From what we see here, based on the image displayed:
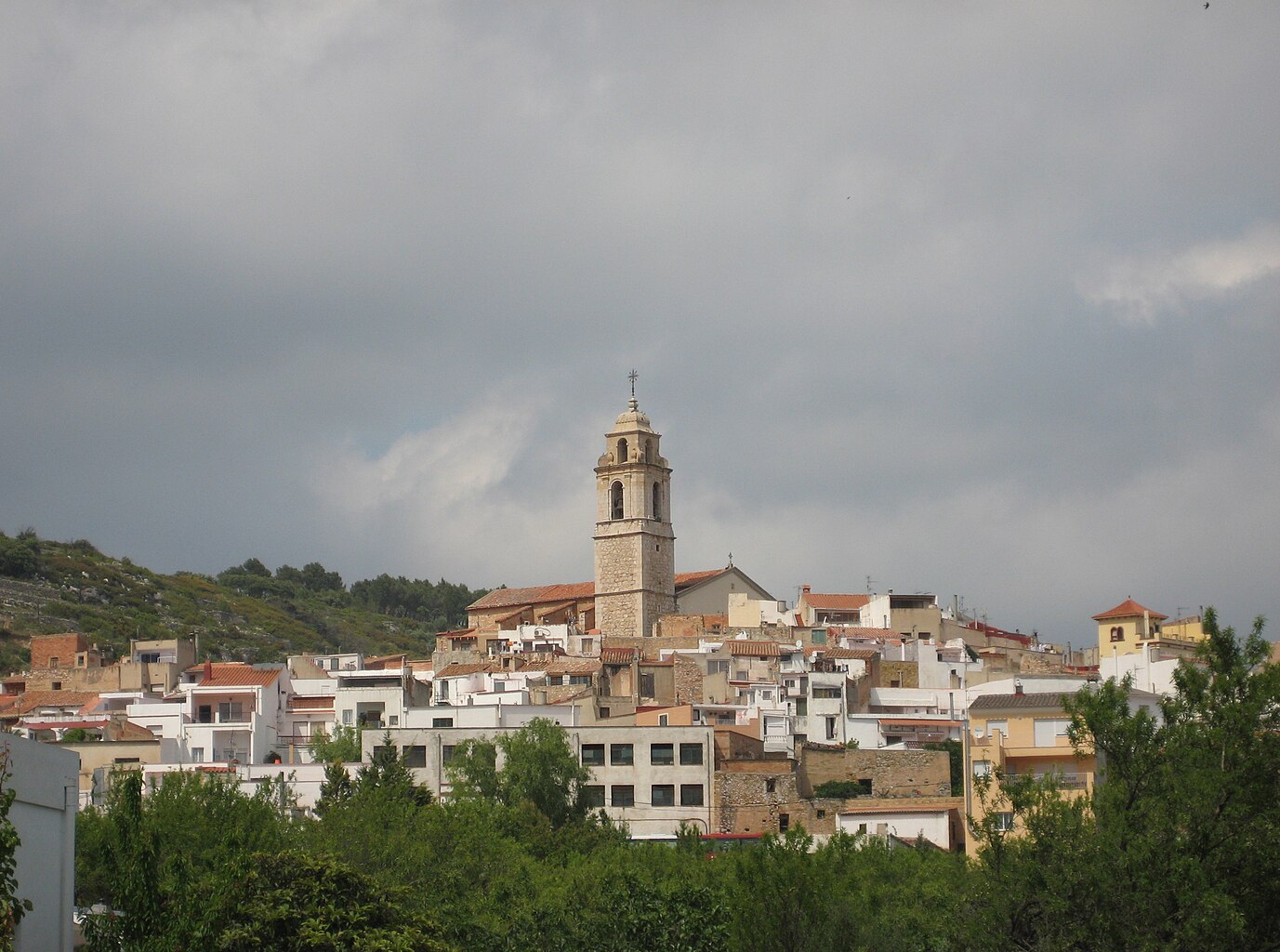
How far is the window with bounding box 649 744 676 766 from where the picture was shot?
197ft

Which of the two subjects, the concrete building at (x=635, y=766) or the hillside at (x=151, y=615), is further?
the hillside at (x=151, y=615)

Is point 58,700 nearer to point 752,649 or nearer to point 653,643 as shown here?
point 752,649

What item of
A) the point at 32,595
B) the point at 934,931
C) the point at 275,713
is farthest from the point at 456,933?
the point at 32,595

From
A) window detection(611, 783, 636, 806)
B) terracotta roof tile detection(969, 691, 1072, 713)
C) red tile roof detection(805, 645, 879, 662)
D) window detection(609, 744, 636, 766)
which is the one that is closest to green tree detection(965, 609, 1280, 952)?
terracotta roof tile detection(969, 691, 1072, 713)

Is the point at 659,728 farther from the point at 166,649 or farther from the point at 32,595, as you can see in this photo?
the point at 32,595

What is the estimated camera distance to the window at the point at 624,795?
59.9 m

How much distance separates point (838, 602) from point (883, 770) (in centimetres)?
4133

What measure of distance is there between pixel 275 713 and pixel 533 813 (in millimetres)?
19811

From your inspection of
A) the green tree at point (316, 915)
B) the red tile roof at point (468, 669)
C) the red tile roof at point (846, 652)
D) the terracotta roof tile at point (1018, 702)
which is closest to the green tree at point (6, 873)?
the green tree at point (316, 915)

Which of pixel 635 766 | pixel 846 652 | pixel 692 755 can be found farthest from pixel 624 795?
pixel 846 652

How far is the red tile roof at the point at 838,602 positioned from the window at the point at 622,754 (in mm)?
41332

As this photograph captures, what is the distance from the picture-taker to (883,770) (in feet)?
201

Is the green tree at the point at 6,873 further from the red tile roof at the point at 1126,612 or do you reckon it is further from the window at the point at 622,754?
the red tile roof at the point at 1126,612

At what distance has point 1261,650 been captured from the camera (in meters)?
31.5
